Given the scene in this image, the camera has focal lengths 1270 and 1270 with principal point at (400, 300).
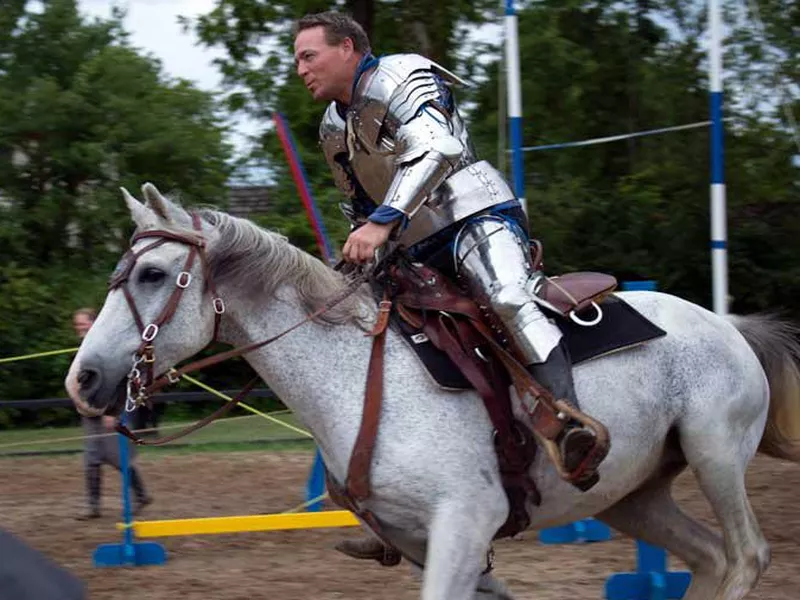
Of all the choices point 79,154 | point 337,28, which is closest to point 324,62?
point 337,28

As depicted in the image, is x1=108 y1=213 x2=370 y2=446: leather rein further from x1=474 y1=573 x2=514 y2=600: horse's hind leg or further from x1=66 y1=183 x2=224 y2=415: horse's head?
x1=474 y1=573 x2=514 y2=600: horse's hind leg

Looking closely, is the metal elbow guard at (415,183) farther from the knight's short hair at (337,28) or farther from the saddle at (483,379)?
the knight's short hair at (337,28)

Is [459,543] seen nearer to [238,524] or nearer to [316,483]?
[238,524]

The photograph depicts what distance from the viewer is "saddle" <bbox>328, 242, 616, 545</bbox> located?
4496mm

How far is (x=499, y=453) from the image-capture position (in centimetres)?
459

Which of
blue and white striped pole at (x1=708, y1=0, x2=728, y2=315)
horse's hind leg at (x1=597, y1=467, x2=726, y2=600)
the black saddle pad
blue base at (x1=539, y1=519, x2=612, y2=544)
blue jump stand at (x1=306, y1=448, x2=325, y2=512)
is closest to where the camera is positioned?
the black saddle pad

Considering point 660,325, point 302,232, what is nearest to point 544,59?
point 302,232

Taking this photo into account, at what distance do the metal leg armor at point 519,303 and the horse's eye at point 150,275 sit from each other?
109 centimetres

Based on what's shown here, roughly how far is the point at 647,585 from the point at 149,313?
304cm

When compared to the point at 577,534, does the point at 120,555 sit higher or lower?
higher

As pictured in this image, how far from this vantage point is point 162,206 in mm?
4547

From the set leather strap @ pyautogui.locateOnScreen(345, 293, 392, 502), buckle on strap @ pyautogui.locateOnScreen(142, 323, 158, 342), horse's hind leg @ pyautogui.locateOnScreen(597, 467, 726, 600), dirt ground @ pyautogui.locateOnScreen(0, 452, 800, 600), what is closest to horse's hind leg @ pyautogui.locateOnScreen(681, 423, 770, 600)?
horse's hind leg @ pyautogui.locateOnScreen(597, 467, 726, 600)

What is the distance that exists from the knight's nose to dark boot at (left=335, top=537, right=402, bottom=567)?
134 cm

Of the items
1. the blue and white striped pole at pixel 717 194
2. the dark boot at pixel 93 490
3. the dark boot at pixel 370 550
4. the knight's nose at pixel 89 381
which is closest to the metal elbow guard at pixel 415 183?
the knight's nose at pixel 89 381
